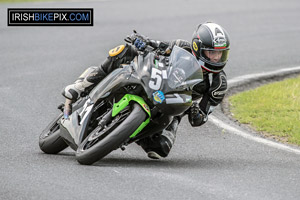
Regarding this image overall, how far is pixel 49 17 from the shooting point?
17750 millimetres

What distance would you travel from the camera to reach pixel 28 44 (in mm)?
14516

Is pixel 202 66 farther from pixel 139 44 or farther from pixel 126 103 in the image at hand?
pixel 126 103

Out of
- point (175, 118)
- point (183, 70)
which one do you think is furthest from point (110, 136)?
point (175, 118)

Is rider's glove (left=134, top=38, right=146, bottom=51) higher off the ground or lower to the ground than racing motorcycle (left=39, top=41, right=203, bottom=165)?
higher

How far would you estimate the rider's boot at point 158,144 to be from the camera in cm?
740

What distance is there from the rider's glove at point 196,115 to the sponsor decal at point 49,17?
991 centimetres

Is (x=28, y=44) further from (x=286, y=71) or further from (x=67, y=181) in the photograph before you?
(x=67, y=181)

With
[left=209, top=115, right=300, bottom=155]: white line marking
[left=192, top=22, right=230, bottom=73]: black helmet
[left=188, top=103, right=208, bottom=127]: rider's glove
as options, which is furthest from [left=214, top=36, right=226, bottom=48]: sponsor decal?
[left=209, top=115, right=300, bottom=155]: white line marking

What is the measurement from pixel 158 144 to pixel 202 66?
0.99 meters

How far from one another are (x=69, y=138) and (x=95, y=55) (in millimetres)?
6472

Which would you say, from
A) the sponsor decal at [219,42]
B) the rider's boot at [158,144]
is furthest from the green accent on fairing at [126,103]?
the sponsor decal at [219,42]

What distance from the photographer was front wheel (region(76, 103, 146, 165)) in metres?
6.59

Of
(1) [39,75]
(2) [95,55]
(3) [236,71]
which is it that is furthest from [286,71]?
(1) [39,75]

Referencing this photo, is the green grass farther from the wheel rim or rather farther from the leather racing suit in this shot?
the wheel rim
